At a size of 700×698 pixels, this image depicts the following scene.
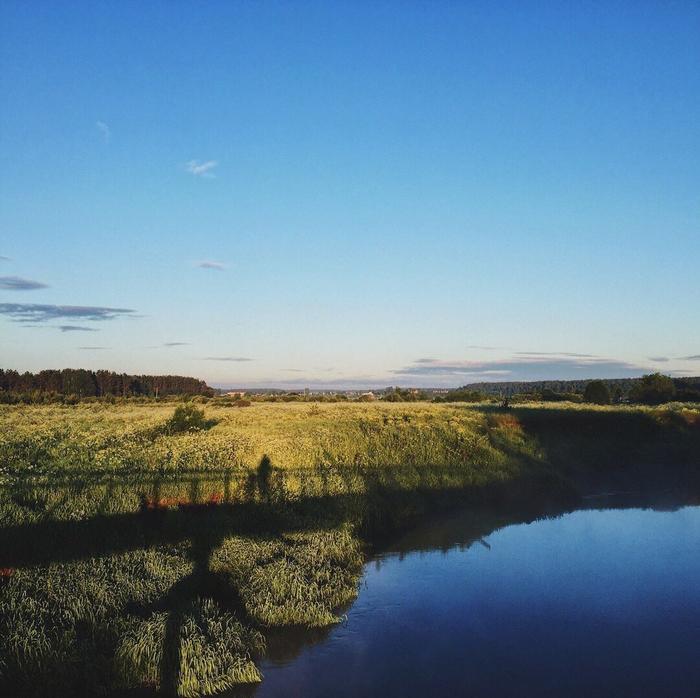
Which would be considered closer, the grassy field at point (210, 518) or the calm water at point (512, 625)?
the grassy field at point (210, 518)

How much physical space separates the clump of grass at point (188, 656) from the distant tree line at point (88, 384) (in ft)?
190

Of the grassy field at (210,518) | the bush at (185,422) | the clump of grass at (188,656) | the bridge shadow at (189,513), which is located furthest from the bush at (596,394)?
the clump of grass at (188,656)

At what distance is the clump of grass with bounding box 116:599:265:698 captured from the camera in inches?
323

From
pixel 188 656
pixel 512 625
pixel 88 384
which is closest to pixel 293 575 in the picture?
pixel 188 656

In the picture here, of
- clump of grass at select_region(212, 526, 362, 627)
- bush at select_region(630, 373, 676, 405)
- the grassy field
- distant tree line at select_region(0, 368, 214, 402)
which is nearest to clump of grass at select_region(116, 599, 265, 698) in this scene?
the grassy field

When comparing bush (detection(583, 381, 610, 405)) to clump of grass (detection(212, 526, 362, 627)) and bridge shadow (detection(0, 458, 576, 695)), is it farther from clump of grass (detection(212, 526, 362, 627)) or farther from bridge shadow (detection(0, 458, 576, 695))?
clump of grass (detection(212, 526, 362, 627))

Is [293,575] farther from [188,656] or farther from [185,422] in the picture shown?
[185,422]

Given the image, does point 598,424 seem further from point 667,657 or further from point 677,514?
point 667,657

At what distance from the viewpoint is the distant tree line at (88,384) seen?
86.6 metres

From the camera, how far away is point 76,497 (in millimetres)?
14195

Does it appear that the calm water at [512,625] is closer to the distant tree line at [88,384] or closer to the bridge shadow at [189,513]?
the bridge shadow at [189,513]

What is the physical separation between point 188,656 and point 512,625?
17.7 ft

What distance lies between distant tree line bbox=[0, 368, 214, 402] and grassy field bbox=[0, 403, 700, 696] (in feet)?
151

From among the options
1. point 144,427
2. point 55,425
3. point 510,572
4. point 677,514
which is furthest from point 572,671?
point 55,425
